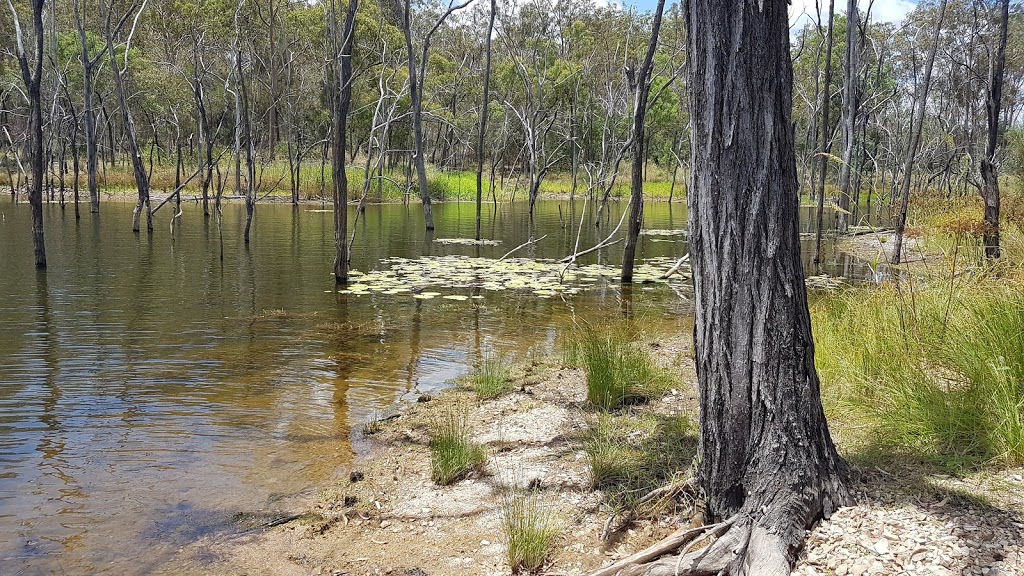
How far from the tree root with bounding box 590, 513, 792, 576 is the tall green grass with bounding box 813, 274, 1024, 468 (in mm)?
1131

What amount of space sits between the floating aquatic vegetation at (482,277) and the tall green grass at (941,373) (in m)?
5.45

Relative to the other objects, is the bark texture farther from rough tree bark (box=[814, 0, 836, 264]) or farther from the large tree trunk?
rough tree bark (box=[814, 0, 836, 264])

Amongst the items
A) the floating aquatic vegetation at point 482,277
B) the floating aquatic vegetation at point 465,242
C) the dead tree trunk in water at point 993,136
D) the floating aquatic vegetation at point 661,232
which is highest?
the dead tree trunk in water at point 993,136

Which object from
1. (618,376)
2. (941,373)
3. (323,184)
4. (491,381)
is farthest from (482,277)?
(323,184)

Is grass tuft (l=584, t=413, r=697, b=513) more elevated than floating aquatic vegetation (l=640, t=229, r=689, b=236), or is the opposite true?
floating aquatic vegetation (l=640, t=229, r=689, b=236)

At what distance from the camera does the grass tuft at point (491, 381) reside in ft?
19.2

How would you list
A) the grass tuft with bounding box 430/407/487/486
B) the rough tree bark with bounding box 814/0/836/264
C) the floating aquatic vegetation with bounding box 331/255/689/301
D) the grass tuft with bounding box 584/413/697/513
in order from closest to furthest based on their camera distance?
1. the grass tuft with bounding box 584/413/697/513
2. the grass tuft with bounding box 430/407/487/486
3. the floating aquatic vegetation with bounding box 331/255/689/301
4. the rough tree bark with bounding box 814/0/836/264

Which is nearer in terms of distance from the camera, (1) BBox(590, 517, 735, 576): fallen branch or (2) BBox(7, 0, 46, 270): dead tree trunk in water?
(1) BBox(590, 517, 735, 576): fallen branch

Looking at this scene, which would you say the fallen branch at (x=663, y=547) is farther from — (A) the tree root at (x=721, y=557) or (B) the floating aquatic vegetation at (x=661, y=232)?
(B) the floating aquatic vegetation at (x=661, y=232)

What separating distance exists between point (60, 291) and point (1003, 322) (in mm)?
11222

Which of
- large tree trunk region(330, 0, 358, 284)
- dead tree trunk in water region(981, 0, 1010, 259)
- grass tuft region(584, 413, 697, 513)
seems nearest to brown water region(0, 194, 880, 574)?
large tree trunk region(330, 0, 358, 284)

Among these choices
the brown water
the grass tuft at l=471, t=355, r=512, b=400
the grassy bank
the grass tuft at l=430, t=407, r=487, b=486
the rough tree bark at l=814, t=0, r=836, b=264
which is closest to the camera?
the brown water

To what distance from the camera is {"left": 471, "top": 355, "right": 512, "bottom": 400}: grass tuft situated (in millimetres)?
5852

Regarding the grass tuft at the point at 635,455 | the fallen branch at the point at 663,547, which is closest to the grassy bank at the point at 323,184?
the grass tuft at the point at 635,455
